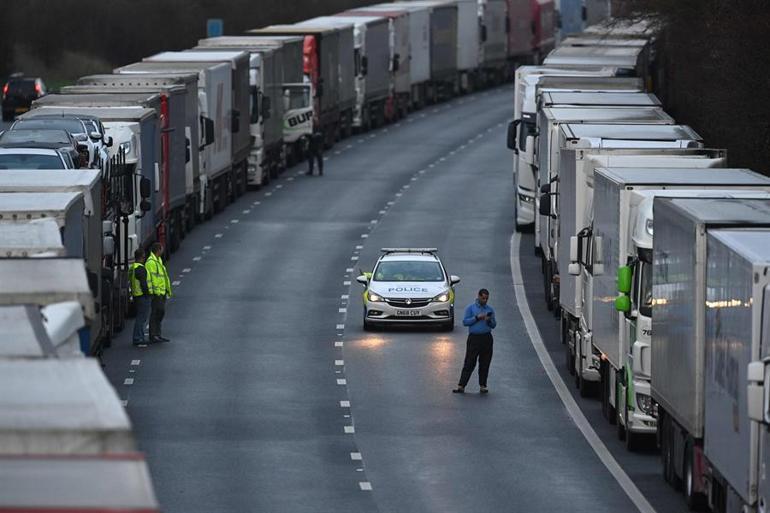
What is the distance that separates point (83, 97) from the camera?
45.5m

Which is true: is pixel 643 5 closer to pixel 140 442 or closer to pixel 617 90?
pixel 617 90

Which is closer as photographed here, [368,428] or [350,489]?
[350,489]

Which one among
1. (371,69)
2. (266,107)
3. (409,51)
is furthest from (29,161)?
(409,51)

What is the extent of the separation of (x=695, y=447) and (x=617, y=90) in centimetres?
2731

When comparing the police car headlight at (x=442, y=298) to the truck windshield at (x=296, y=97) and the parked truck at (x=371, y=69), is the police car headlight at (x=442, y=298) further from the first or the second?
the parked truck at (x=371, y=69)

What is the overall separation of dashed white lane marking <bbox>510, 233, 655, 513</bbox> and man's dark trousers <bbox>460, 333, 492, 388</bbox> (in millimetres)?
1214

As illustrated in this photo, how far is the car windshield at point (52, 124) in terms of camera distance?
1613 inches

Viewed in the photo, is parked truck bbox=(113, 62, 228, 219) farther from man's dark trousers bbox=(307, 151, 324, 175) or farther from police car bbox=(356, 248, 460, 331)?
police car bbox=(356, 248, 460, 331)

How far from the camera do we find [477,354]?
31.9m

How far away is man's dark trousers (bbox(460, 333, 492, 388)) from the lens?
31844 millimetres

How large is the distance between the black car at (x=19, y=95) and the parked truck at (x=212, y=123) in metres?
29.3

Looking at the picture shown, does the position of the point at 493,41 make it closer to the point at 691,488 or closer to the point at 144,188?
the point at 144,188

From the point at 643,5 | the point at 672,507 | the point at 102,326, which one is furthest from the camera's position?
the point at 643,5

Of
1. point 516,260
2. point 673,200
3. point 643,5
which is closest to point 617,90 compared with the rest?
point 516,260
